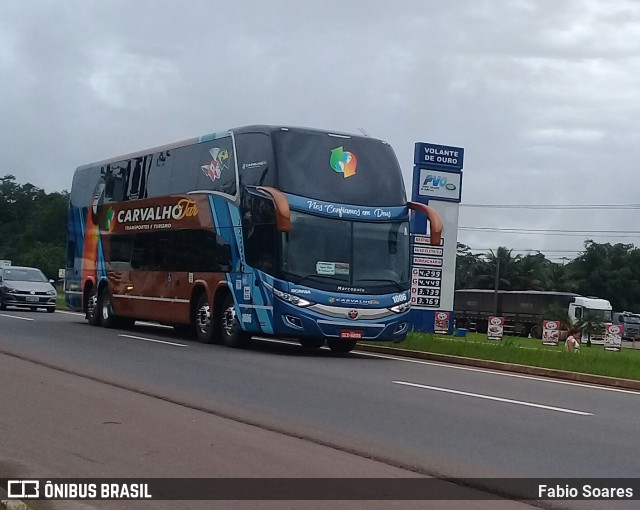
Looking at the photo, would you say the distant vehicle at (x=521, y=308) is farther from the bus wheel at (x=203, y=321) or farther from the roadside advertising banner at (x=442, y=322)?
the bus wheel at (x=203, y=321)

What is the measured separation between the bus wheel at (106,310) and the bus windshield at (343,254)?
9263mm

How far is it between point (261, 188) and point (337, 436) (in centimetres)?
1010

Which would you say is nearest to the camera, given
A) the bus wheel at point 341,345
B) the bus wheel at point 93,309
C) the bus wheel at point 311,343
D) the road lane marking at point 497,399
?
the road lane marking at point 497,399

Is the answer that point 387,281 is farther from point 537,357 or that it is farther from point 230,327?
point 230,327

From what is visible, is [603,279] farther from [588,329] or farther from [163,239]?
[163,239]

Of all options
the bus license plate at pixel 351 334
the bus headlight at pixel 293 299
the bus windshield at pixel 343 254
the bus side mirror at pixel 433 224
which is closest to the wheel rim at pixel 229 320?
the bus headlight at pixel 293 299

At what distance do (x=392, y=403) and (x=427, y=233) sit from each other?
2127cm

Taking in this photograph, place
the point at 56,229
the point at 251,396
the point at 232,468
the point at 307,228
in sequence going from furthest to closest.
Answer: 1. the point at 56,229
2. the point at 307,228
3. the point at 251,396
4. the point at 232,468

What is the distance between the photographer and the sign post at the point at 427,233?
108 feet

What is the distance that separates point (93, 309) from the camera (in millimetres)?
28047

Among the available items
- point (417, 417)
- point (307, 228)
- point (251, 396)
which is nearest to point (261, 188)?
point (307, 228)

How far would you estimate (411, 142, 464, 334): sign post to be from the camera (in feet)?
108

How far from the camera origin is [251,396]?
1320 centimetres

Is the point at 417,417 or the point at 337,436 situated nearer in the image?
the point at 337,436
